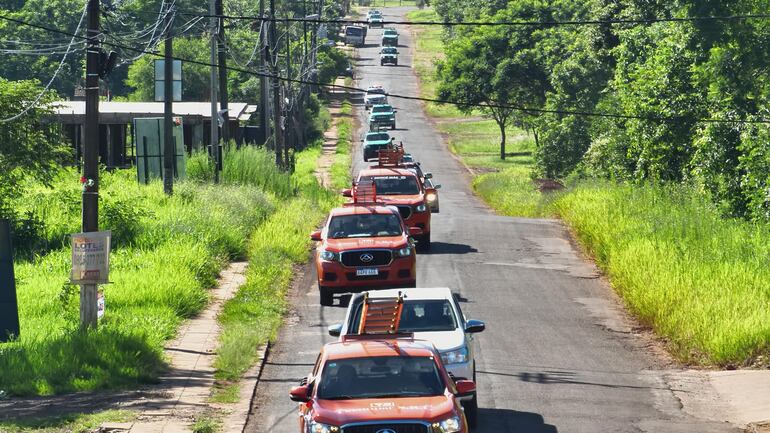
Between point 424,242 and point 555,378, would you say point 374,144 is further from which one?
point 555,378

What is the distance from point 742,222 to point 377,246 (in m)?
12.4

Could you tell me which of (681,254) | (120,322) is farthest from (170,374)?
(681,254)

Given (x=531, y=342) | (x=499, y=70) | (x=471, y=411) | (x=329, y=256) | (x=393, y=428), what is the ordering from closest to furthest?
(x=393, y=428), (x=471, y=411), (x=531, y=342), (x=329, y=256), (x=499, y=70)

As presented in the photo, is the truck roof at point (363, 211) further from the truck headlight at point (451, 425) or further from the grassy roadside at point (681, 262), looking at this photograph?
the truck headlight at point (451, 425)

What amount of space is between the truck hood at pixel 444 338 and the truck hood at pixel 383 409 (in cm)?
285

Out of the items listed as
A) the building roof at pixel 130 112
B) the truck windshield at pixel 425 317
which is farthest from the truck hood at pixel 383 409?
the building roof at pixel 130 112

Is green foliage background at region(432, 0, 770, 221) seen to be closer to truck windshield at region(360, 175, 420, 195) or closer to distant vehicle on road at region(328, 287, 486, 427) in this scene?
truck windshield at region(360, 175, 420, 195)

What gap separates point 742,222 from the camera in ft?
106

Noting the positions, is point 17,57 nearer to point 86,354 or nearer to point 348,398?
point 86,354

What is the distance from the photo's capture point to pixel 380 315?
15.8 meters

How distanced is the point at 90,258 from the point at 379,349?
8.13m

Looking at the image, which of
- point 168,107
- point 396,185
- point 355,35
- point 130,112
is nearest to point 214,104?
point 168,107

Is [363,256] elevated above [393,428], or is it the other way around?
[393,428]

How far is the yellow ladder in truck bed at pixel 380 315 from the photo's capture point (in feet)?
50.2
